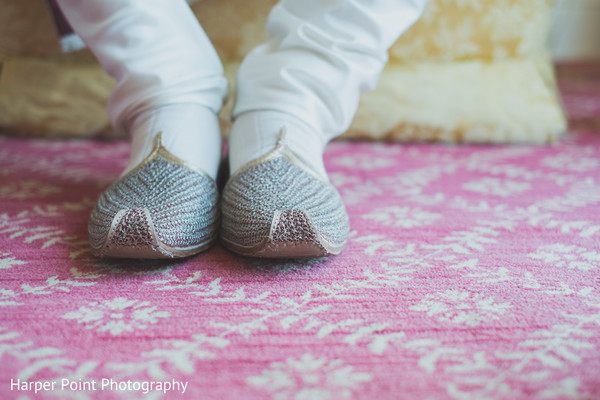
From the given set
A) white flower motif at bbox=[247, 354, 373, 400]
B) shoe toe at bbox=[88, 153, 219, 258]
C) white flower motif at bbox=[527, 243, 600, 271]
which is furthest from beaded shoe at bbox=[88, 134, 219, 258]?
white flower motif at bbox=[527, 243, 600, 271]

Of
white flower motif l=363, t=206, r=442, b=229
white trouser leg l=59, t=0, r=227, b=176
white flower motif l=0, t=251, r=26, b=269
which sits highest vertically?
white trouser leg l=59, t=0, r=227, b=176

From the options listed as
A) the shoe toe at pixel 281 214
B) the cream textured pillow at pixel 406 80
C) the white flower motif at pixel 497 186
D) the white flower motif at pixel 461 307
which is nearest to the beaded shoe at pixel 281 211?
the shoe toe at pixel 281 214

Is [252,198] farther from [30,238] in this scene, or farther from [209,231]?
[30,238]

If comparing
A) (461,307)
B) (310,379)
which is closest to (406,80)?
(461,307)

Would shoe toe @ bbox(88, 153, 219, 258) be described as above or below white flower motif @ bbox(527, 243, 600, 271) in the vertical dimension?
below

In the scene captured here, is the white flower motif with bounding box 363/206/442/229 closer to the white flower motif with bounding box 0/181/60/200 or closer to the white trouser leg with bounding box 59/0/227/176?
the white trouser leg with bounding box 59/0/227/176

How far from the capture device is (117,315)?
0.42 metres

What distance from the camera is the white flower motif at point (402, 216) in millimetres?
614

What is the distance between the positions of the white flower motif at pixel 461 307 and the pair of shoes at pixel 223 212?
4.1 inches

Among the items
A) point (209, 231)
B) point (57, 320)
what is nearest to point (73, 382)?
point (57, 320)

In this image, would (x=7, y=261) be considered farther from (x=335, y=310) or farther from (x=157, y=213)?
(x=335, y=310)

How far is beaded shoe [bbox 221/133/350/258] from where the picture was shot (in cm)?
47

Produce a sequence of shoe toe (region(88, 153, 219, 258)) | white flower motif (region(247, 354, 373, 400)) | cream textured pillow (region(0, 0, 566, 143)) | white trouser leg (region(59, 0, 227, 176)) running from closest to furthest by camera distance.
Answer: white flower motif (region(247, 354, 373, 400)) → shoe toe (region(88, 153, 219, 258)) → white trouser leg (region(59, 0, 227, 176)) → cream textured pillow (region(0, 0, 566, 143))

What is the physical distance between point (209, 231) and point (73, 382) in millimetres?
209
